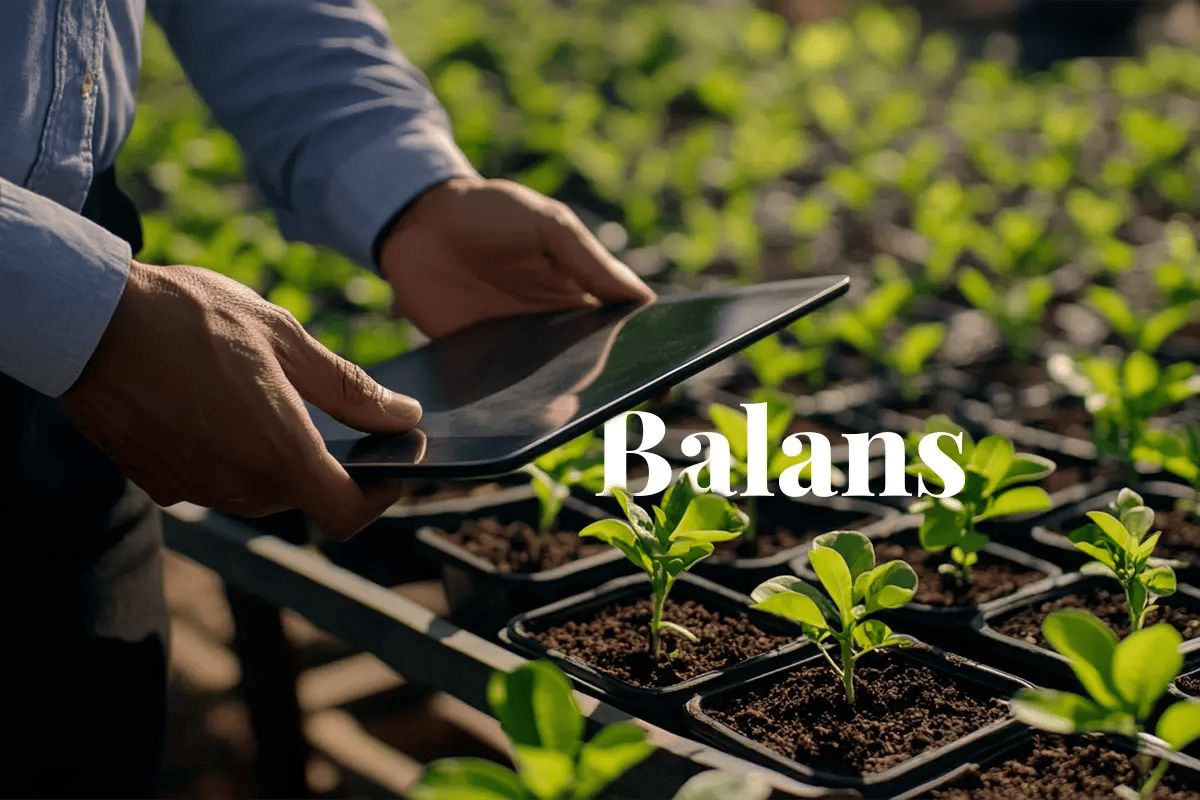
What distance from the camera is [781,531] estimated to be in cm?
161

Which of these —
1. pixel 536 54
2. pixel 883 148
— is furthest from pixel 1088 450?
pixel 536 54

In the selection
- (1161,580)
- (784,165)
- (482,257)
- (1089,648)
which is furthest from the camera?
(784,165)

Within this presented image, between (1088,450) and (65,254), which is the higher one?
(65,254)

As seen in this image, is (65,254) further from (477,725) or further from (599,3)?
(599,3)

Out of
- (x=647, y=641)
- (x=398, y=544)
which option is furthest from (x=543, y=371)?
(x=398, y=544)

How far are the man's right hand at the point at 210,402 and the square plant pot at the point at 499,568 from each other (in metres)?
0.38

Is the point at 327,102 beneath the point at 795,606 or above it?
above

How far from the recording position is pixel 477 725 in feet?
7.41

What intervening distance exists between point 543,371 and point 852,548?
347 millimetres

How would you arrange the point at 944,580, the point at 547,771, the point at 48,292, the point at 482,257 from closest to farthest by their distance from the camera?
the point at 547,771 < the point at 48,292 < the point at 944,580 < the point at 482,257

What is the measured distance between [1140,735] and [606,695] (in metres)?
0.45

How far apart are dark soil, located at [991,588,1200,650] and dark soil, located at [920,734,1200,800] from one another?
181mm

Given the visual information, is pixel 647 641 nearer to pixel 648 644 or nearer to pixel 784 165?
pixel 648 644

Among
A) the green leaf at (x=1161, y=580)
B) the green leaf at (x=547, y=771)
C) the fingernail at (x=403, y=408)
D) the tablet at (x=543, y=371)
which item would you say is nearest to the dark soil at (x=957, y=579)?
the green leaf at (x=1161, y=580)
